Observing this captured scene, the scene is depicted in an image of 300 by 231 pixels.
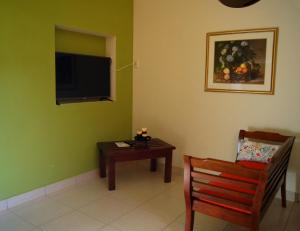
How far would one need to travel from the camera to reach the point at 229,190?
2057 millimetres

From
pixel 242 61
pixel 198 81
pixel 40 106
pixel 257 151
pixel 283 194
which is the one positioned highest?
pixel 242 61

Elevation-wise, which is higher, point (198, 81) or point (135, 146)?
point (198, 81)

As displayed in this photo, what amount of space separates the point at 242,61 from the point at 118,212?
212 cm

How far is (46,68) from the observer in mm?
2951

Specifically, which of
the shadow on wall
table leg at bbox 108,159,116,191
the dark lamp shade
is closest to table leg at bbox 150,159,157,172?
table leg at bbox 108,159,116,191

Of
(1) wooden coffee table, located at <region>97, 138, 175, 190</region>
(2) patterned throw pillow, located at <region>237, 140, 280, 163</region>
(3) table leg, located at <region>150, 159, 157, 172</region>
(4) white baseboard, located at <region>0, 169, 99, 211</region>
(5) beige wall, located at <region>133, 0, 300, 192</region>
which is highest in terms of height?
(5) beige wall, located at <region>133, 0, 300, 192</region>

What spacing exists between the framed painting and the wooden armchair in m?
1.14

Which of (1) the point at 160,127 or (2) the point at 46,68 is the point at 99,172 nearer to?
(1) the point at 160,127

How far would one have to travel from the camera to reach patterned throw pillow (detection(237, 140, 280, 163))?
283 cm

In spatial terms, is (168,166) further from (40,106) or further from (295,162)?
(40,106)

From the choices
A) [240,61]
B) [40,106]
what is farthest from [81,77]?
[240,61]

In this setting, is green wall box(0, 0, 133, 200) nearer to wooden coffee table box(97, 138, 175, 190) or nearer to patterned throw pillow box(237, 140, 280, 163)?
wooden coffee table box(97, 138, 175, 190)

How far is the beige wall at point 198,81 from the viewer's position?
2.95 meters

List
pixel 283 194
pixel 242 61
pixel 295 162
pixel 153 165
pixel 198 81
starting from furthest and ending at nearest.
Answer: pixel 153 165, pixel 198 81, pixel 242 61, pixel 295 162, pixel 283 194
